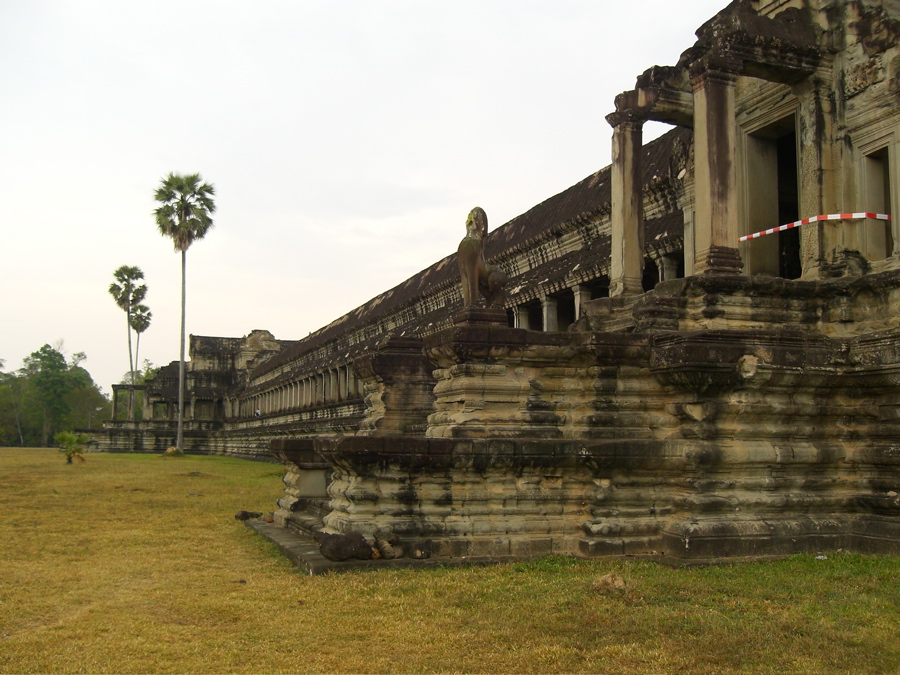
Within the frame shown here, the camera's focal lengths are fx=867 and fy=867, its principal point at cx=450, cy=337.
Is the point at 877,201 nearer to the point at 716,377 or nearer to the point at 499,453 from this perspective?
the point at 716,377

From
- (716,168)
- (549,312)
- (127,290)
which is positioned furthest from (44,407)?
(716,168)

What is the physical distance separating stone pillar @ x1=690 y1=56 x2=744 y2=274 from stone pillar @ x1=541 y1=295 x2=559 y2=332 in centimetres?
1033

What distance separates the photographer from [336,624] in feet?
20.4

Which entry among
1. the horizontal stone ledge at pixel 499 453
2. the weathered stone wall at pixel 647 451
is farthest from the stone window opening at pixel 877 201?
the horizontal stone ledge at pixel 499 453

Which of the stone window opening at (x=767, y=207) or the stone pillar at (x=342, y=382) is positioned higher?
the stone window opening at (x=767, y=207)

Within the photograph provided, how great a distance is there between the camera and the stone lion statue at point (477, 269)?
990 cm

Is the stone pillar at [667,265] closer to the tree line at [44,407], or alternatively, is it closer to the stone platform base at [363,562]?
the stone platform base at [363,562]

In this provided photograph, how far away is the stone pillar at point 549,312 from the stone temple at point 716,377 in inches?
337

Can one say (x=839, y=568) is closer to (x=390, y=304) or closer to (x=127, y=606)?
(x=127, y=606)

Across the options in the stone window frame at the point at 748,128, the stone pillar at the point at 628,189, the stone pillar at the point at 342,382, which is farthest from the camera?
the stone pillar at the point at 342,382

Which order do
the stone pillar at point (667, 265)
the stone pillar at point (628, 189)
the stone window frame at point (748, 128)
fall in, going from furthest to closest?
1. the stone pillar at point (667, 265)
2. the stone pillar at point (628, 189)
3. the stone window frame at point (748, 128)

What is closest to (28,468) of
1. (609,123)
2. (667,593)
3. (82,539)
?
(82,539)

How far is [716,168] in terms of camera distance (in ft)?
32.0

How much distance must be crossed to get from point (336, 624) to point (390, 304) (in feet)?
101
